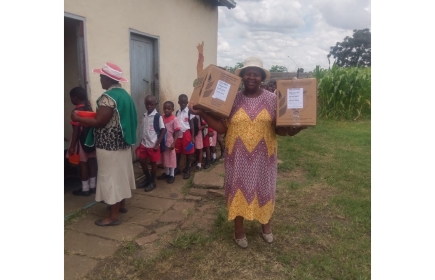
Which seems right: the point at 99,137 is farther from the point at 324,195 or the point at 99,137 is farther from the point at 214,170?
the point at 324,195

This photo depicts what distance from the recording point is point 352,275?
2812mm

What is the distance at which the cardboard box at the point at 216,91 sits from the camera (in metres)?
2.79

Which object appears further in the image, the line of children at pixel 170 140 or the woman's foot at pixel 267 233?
the line of children at pixel 170 140

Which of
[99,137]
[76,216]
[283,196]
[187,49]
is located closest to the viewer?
[99,137]

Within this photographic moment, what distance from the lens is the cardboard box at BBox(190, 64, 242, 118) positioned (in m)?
2.79

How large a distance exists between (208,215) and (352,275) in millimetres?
1719

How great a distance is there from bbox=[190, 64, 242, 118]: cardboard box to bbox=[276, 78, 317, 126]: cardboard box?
402 mm

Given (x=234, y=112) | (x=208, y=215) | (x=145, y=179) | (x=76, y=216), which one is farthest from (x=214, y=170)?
(x=234, y=112)

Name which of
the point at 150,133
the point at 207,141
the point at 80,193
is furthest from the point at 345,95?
the point at 80,193

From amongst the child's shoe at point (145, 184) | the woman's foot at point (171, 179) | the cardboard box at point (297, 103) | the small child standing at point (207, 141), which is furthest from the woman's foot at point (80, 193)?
the cardboard box at point (297, 103)

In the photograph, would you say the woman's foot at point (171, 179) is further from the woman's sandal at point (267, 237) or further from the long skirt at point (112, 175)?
the woman's sandal at point (267, 237)

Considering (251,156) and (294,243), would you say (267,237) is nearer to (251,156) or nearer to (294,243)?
(294,243)

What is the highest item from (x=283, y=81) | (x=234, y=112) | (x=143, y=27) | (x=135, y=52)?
(x=143, y=27)

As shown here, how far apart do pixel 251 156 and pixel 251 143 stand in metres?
0.12
